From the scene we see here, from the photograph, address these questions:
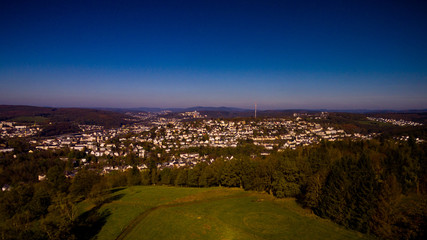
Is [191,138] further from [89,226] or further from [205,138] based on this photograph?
[89,226]

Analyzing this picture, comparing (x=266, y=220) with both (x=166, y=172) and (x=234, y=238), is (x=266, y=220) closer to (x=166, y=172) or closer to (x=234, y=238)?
(x=234, y=238)

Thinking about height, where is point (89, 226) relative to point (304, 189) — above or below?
below

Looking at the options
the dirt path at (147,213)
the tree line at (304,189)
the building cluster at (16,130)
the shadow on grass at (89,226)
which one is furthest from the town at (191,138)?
the shadow on grass at (89,226)

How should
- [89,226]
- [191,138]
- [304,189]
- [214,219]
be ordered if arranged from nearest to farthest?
[89,226]
[214,219]
[304,189]
[191,138]

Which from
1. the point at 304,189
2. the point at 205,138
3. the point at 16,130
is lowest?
the point at 205,138

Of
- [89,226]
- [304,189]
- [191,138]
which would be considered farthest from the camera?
[191,138]

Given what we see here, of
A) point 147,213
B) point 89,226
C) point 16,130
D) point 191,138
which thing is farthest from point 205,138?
point 16,130

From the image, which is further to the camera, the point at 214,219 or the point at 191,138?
the point at 191,138

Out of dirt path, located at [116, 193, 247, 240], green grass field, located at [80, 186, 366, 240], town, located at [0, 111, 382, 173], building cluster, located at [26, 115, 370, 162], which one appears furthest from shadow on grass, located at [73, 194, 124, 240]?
building cluster, located at [26, 115, 370, 162]

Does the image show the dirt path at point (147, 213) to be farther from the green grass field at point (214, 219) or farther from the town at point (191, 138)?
the town at point (191, 138)
